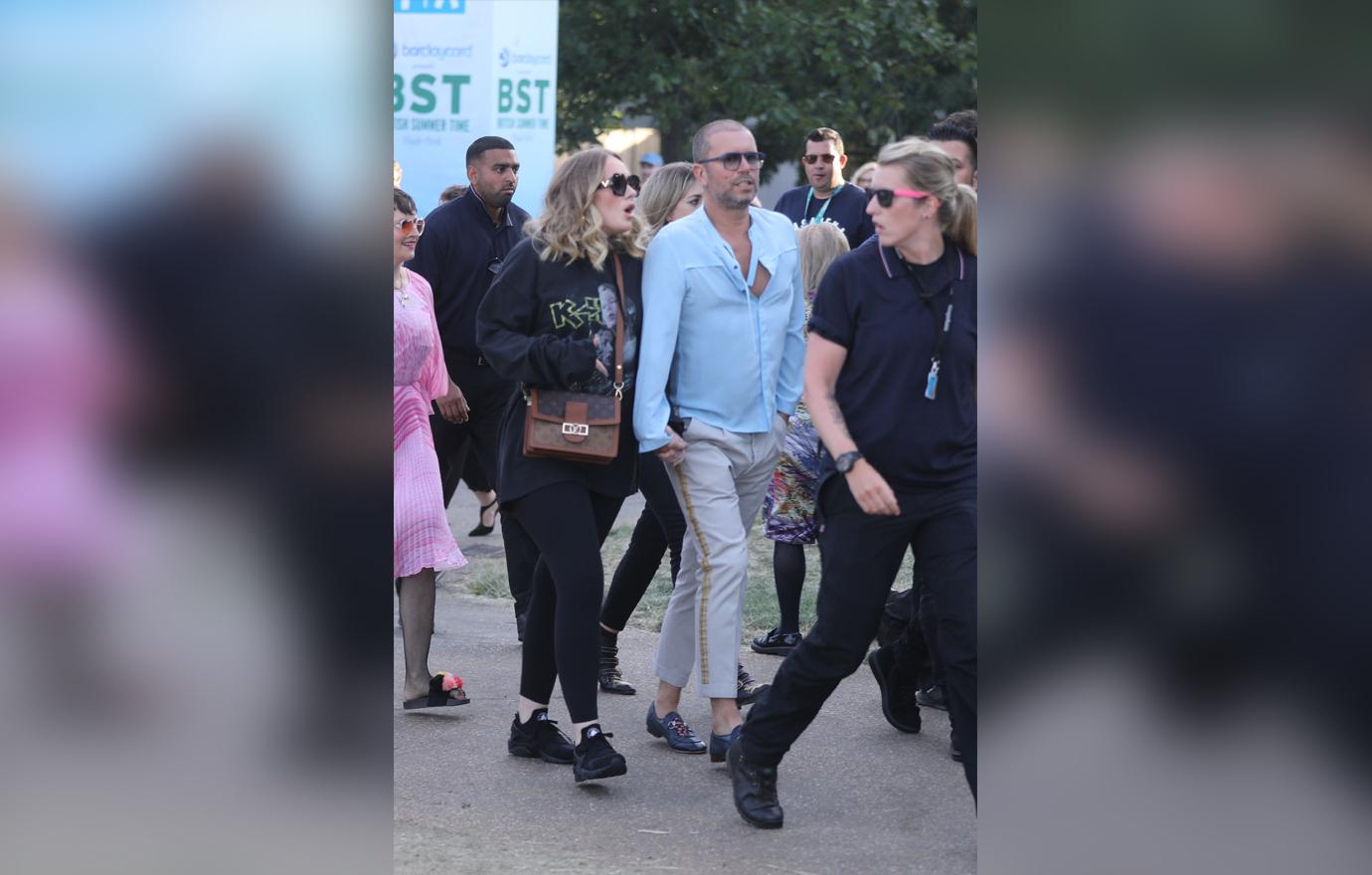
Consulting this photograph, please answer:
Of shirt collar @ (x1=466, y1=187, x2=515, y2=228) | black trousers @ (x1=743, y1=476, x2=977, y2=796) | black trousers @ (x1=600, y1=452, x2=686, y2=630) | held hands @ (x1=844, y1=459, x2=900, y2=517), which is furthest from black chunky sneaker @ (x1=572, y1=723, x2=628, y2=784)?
shirt collar @ (x1=466, y1=187, x2=515, y2=228)

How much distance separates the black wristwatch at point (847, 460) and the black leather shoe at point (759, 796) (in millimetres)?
997

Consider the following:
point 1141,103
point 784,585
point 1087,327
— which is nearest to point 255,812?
point 1087,327

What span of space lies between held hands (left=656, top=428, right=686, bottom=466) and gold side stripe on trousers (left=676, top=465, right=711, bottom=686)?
2.4 inches

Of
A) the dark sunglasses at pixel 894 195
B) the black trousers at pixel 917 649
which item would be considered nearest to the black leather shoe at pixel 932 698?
the black trousers at pixel 917 649

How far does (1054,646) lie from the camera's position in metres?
2.72

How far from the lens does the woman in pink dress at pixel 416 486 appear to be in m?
5.80

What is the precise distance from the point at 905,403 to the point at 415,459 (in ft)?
7.26

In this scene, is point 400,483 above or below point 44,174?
below

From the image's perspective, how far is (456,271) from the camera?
23.3 feet

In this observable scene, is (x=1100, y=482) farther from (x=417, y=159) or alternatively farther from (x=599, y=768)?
(x=417, y=159)

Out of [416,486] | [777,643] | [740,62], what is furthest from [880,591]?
[740,62]

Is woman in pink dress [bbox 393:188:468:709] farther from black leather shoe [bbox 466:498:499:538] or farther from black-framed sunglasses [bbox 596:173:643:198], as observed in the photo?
black leather shoe [bbox 466:498:499:538]

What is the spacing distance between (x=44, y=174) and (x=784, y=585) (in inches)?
180

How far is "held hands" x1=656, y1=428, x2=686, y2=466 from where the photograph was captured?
5.07 metres
